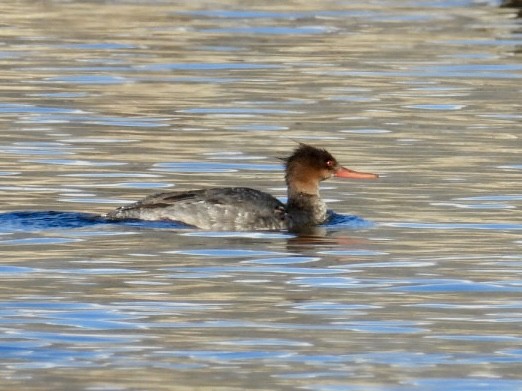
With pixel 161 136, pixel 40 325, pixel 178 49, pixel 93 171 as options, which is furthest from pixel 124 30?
pixel 40 325

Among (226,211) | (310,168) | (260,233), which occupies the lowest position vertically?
(260,233)

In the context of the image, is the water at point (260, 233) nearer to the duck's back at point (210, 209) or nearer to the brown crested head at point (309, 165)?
the duck's back at point (210, 209)

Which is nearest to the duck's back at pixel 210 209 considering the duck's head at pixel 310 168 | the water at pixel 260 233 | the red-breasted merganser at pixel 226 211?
the red-breasted merganser at pixel 226 211

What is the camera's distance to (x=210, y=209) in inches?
524

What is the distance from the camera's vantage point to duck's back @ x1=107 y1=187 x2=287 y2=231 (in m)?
13.2

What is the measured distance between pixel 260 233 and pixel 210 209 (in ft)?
1.32

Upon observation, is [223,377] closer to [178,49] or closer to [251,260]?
[251,260]

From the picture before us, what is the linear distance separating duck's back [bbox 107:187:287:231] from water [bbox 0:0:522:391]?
0.14 m

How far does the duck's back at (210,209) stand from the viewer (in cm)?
1322

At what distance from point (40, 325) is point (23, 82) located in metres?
14.0

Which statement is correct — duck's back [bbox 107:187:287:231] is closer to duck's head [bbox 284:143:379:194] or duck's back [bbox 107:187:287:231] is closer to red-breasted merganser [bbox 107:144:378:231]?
red-breasted merganser [bbox 107:144:378:231]

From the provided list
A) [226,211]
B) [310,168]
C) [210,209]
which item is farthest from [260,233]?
[310,168]

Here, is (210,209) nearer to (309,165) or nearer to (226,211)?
(226,211)

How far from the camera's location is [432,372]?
8727 millimetres
